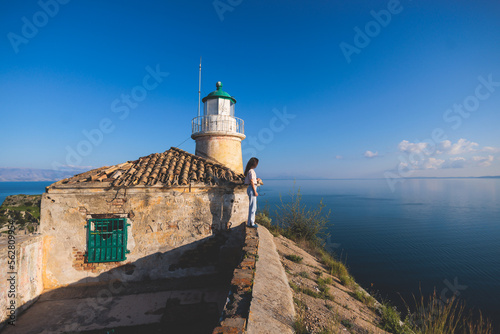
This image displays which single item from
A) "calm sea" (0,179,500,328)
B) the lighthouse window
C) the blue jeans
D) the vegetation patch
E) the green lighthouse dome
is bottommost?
"calm sea" (0,179,500,328)

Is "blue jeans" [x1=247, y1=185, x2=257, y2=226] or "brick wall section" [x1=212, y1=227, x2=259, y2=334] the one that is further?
"blue jeans" [x1=247, y1=185, x2=257, y2=226]

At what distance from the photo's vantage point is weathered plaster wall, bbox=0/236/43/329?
17.1 ft

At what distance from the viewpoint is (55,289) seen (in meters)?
6.44

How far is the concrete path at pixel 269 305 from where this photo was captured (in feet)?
9.91

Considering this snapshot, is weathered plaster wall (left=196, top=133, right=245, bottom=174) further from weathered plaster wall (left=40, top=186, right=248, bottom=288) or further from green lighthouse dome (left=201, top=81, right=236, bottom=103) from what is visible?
weathered plaster wall (left=40, top=186, right=248, bottom=288)

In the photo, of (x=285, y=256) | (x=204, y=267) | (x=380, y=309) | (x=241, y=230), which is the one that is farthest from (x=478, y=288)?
(x=204, y=267)

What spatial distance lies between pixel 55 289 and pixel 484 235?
114 ft

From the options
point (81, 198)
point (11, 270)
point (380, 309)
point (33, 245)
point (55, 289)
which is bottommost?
point (380, 309)

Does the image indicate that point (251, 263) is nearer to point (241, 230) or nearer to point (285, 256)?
point (241, 230)

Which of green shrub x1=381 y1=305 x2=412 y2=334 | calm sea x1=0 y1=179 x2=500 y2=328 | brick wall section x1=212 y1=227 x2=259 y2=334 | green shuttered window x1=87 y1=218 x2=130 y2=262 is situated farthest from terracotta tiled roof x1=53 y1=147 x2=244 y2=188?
green shrub x1=381 y1=305 x2=412 y2=334

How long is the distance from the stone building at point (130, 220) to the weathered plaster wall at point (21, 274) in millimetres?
290

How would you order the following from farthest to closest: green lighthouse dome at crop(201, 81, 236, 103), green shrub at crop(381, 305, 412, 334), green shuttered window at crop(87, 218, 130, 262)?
green lighthouse dome at crop(201, 81, 236, 103) → green shuttered window at crop(87, 218, 130, 262) → green shrub at crop(381, 305, 412, 334)

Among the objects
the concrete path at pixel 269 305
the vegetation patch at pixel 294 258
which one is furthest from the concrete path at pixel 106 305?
the vegetation patch at pixel 294 258

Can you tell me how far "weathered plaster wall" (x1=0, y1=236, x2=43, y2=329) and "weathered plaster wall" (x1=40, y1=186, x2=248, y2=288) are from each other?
0.29 metres
